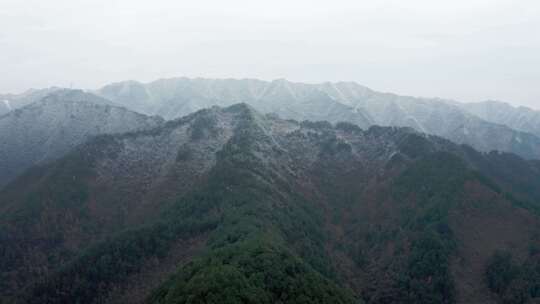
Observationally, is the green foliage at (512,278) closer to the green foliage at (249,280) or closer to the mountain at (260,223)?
the mountain at (260,223)

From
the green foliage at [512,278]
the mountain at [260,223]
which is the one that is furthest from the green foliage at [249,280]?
the green foliage at [512,278]

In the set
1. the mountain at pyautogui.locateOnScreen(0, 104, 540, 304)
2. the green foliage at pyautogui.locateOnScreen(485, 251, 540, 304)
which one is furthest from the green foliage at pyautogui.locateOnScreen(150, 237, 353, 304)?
the green foliage at pyautogui.locateOnScreen(485, 251, 540, 304)

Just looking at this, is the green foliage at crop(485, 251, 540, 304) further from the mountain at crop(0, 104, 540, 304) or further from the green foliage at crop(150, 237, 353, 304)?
the green foliage at crop(150, 237, 353, 304)

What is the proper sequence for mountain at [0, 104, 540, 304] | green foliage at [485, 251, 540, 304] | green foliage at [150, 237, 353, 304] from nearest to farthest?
green foliage at [150, 237, 353, 304] → mountain at [0, 104, 540, 304] → green foliage at [485, 251, 540, 304]

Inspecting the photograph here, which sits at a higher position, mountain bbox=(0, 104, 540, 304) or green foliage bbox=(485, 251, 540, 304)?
mountain bbox=(0, 104, 540, 304)

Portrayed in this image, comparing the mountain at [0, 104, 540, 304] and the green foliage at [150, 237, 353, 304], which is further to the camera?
the mountain at [0, 104, 540, 304]

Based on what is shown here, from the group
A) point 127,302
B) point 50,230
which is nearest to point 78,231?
point 50,230

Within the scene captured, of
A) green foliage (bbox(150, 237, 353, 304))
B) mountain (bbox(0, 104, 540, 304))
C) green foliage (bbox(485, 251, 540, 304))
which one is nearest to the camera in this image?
green foliage (bbox(150, 237, 353, 304))

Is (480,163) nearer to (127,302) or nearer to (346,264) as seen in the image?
(346,264)

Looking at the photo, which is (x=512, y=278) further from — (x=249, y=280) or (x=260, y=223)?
(x=249, y=280)
